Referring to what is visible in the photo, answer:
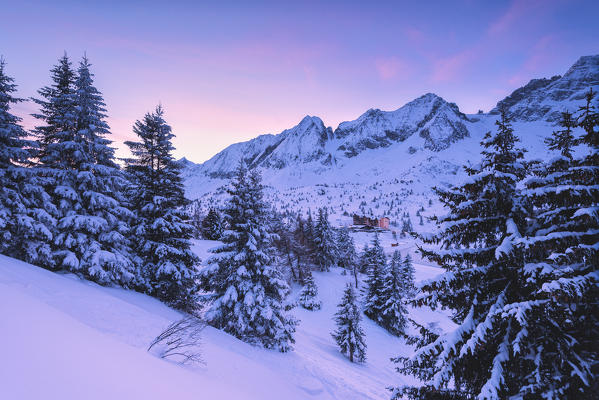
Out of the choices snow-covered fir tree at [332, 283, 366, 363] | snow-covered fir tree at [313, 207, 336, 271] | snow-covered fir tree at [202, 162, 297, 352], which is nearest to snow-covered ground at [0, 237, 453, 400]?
snow-covered fir tree at [202, 162, 297, 352]

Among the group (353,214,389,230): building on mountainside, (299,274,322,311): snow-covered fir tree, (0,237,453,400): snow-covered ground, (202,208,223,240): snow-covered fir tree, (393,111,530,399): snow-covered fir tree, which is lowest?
(299,274,322,311): snow-covered fir tree

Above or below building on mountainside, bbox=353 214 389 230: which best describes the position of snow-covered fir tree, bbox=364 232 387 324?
below

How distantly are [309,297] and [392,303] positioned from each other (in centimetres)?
1072

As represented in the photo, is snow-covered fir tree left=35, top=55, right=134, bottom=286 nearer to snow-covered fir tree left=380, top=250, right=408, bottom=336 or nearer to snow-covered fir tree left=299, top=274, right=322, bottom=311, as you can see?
snow-covered fir tree left=299, top=274, right=322, bottom=311

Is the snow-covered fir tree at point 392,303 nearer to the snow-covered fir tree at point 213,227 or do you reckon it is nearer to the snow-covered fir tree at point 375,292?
the snow-covered fir tree at point 375,292

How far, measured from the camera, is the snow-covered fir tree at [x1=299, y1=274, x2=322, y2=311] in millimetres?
33531

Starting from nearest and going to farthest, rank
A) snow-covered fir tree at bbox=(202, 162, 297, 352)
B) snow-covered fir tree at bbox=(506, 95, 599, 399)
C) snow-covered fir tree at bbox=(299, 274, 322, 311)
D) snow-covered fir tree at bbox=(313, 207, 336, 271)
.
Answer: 1. snow-covered fir tree at bbox=(506, 95, 599, 399)
2. snow-covered fir tree at bbox=(202, 162, 297, 352)
3. snow-covered fir tree at bbox=(299, 274, 322, 311)
4. snow-covered fir tree at bbox=(313, 207, 336, 271)

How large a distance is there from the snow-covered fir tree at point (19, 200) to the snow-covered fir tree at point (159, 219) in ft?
10.9

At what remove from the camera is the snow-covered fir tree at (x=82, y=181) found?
11.0 meters

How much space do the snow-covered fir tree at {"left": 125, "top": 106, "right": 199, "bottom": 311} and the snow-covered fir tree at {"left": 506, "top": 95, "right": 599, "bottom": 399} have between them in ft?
42.9

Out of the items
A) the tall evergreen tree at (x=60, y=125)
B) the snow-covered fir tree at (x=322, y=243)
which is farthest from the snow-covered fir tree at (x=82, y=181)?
the snow-covered fir tree at (x=322, y=243)

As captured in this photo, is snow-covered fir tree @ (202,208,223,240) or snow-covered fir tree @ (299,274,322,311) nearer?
snow-covered fir tree @ (299,274,322,311)

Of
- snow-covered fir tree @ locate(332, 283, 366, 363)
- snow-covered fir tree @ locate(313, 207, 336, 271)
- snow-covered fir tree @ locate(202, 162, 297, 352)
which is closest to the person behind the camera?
snow-covered fir tree @ locate(202, 162, 297, 352)

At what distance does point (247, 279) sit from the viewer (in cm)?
1281
